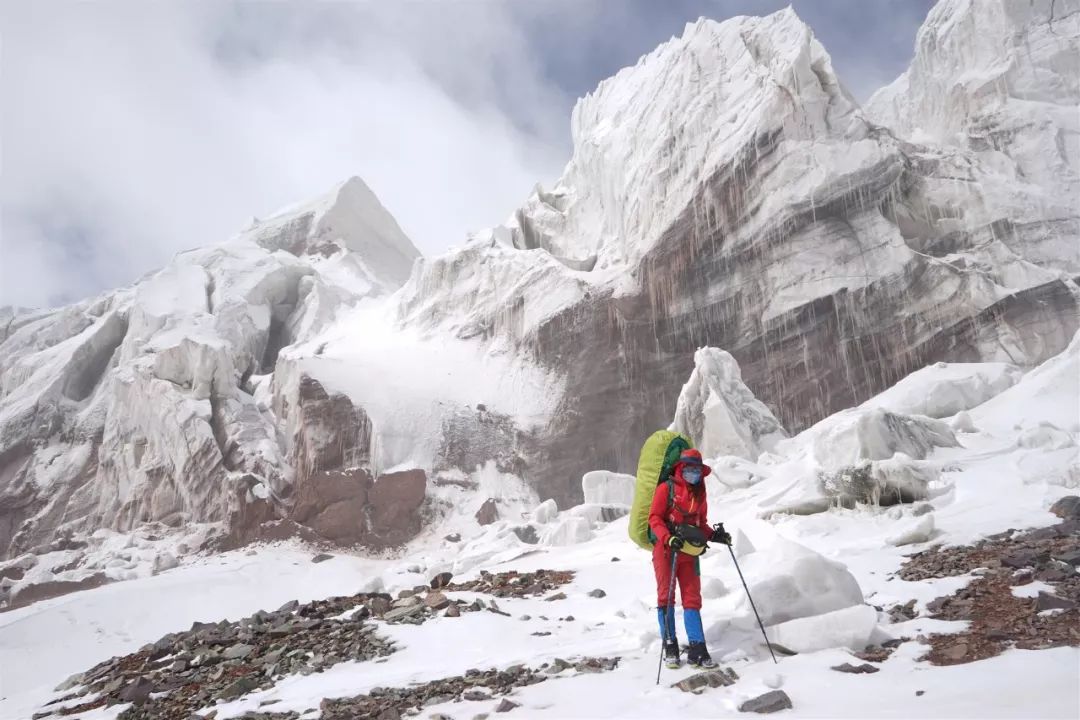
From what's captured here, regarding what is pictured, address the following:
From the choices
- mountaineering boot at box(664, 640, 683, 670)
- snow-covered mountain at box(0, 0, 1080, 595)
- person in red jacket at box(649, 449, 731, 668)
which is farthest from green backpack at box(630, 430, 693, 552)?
snow-covered mountain at box(0, 0, 1080, 595)

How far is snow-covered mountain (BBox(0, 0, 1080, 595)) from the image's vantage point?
31.5 m

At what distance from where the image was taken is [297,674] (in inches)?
305

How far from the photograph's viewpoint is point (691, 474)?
623 centimetres

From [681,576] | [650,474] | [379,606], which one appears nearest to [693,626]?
[681,576]

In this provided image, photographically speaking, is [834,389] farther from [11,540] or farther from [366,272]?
[11,540]

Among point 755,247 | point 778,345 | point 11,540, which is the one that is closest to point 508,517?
point 778,345

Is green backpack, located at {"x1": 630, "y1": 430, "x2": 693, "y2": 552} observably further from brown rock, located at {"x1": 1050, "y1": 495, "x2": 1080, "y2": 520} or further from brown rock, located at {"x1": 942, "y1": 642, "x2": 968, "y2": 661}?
brown rock, located at {"x1": 1050, "y1": 495, "x2": 1080, "y2": 520}

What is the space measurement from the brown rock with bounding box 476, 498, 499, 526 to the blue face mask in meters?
27.3

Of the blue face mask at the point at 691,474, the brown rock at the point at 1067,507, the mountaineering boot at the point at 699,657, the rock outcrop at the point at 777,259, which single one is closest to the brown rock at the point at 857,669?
the mountaineering boot at the point at 699,657

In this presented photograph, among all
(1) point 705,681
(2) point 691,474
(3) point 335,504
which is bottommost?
(1) point 705,681

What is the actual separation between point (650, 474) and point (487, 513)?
27.3 m

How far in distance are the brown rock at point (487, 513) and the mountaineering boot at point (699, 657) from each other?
27572 millimetres

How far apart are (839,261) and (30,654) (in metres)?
33.5

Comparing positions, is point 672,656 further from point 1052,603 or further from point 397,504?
point 397,504
